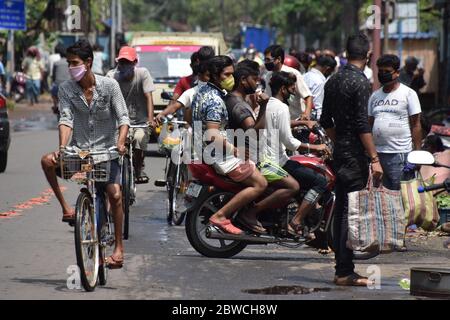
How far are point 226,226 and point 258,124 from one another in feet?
3.23

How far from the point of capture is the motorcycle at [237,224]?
10.4 meters

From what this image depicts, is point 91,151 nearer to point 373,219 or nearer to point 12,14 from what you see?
point 373,219

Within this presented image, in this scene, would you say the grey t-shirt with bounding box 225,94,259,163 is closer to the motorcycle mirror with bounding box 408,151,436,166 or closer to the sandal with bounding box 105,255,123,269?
the sandal with bounding box 105,255,123,269

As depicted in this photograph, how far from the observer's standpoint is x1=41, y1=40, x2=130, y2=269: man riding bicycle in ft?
29.7

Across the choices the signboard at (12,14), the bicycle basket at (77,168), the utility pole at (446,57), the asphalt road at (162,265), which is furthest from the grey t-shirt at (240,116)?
the signboard at (12,14)

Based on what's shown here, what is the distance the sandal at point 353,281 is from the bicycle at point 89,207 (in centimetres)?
178

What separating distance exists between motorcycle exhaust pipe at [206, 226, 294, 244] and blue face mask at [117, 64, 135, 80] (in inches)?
128

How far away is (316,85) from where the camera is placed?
51.3ft

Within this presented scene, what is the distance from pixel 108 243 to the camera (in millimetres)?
9258

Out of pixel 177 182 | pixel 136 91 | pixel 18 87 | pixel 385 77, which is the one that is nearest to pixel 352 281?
pixel 385 77

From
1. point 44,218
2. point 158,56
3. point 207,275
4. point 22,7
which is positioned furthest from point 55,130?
point 207,275

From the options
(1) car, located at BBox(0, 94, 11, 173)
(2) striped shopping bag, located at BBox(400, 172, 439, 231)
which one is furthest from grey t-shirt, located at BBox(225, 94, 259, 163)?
(1) car, located at BBox(0, 94, 11, 173)

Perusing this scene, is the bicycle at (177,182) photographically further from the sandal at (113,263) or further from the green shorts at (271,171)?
the sandal at (113,263)

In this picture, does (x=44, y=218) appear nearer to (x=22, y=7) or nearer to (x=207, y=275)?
(x=207, y=275)
